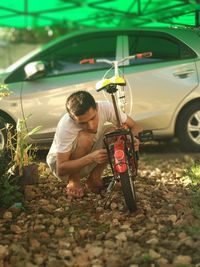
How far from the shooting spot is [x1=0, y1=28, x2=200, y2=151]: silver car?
6.55 m

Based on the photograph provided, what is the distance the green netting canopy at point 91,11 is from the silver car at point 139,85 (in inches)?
29.8

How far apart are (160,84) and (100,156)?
2.55m

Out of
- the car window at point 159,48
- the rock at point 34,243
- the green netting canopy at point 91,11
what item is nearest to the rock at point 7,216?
the rock at point 34,243

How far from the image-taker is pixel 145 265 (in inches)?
129

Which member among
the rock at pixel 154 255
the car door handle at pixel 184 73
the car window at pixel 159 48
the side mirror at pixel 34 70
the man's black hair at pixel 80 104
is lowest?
the rock at pixel 154 255

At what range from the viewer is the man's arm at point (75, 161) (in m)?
4.32

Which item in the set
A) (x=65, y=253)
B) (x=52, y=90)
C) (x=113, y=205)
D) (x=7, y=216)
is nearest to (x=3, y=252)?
(x=65, y=253)

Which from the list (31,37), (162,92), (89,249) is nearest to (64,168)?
(89,249)

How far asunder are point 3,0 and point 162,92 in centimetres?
381

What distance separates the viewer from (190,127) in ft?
22.1

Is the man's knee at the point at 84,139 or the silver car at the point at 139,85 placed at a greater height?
the silver car at the point at 139,85

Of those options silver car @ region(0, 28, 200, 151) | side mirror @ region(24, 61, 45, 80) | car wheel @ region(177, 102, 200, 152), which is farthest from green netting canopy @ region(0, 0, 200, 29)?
side mirror @ region(24, 61, 45, 80)

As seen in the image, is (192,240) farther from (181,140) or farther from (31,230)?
(181,140)

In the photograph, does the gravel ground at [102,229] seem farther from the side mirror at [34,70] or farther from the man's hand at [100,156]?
the side mirror at [34,70]
